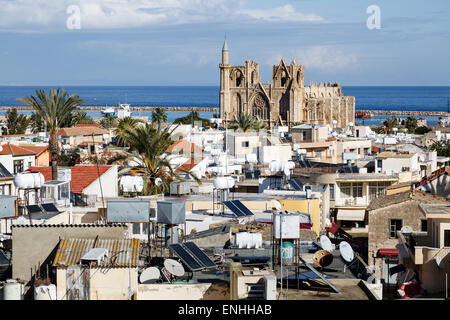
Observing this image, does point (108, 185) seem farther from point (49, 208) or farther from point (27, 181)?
point (27, 181)

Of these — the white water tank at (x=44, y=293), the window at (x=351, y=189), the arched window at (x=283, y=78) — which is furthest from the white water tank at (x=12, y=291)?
the arched window at (x=283, y=78)

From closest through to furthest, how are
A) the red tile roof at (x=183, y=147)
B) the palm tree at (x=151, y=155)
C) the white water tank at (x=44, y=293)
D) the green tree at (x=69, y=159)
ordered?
the white water tank at (x=44, y=293) → the palm tree at (x=151, y=155) → the red tile roof at (x=183, y=147) → the green tree at (x=69, y=159)

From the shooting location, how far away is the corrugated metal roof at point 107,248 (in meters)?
11.0

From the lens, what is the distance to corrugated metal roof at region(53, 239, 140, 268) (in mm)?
10984

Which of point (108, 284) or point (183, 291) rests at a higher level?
point (108, 284)

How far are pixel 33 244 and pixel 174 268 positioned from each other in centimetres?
193

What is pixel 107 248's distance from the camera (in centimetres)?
1148

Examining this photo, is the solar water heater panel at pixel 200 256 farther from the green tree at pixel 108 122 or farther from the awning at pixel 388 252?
the green tree at pixel 108 122

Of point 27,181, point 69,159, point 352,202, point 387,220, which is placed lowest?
point 352,202

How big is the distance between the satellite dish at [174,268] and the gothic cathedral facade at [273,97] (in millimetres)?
91324

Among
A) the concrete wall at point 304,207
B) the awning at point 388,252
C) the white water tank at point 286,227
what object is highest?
the white water tank at point 286,227

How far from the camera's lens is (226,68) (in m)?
107

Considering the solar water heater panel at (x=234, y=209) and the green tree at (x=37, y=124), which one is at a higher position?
the green tree at (x=37, y=124)

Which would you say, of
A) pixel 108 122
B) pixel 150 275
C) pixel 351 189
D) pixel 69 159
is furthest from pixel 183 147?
pixel 108 122
